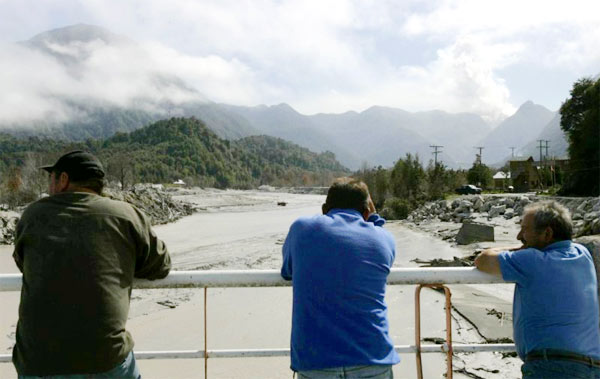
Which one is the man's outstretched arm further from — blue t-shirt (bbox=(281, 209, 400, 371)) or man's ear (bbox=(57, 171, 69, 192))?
man's ear (bbox=(57, 171, 69, 192))

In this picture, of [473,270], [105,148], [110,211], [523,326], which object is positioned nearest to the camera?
[110,211]

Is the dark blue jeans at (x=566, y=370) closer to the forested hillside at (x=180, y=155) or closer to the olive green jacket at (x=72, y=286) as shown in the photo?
the olive green jacket at (x=72, y=286)

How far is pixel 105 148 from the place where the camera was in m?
168

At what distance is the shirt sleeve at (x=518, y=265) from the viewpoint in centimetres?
Answer: 240

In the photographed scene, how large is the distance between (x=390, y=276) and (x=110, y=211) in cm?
Answer: 146

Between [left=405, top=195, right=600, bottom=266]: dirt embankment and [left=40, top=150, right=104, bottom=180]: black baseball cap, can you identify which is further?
[left=405, top=195, right=600, bottom=266]: dirt embankment

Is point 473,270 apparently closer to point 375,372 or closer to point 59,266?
point 375,372

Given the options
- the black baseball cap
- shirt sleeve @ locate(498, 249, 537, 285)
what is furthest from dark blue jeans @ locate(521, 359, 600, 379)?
the black baseball cap

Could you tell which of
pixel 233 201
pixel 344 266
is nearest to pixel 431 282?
pixel 344 266

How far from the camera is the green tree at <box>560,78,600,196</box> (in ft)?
126

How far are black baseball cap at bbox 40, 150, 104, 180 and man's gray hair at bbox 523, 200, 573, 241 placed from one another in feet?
7.65

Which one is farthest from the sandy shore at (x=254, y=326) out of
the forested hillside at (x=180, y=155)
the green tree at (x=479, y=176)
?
the forested hillside at (x=180, y=155)

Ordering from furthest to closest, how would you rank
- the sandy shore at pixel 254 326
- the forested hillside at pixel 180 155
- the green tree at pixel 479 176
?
the forested hillside at pixel 180 155
the green tree at pixel 479 176
the sandy shore at pixel 254 326

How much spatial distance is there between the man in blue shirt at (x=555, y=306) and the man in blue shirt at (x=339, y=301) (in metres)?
0.76
